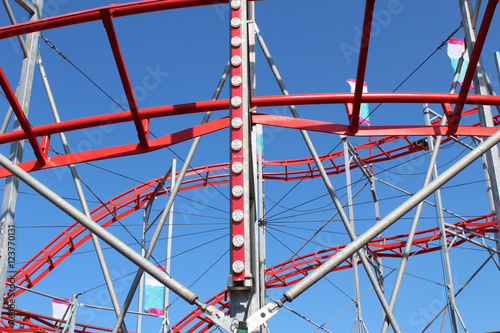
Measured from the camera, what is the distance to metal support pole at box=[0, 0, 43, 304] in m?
7.08

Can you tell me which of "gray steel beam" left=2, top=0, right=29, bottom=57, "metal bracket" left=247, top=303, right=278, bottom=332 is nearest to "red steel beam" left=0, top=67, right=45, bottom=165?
"gray steel beam" left=2, top=0, right=29, bottom=57

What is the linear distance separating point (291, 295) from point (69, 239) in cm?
1627

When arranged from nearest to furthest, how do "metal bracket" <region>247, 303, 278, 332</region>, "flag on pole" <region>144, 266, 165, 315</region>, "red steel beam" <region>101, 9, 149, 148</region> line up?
"metal bracket" <region>247, 303, 278, 332</region> < "red steel beam" <region>101, 9, 149, 148</region> < "flag on pole" <region>144, 266, 165, 315</region>

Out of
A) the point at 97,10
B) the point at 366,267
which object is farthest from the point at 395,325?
the point at 97,10

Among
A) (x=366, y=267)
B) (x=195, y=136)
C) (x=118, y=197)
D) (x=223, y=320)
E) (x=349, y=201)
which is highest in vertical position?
(x=118, y=197)

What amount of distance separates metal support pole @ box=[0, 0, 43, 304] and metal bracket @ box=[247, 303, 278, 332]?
12.6ft

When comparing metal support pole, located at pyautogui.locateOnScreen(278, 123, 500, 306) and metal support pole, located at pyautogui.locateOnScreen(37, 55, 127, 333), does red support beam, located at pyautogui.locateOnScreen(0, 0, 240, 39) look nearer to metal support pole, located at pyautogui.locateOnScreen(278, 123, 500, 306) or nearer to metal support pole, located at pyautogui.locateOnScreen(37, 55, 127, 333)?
metal support pole, located at pyautogui.locateOnScreen(37, 55, 127, 333)

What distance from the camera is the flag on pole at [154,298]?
14.7 metres

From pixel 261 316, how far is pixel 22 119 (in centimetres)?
392

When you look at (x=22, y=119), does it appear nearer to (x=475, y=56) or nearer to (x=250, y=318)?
(x=250, y=318)

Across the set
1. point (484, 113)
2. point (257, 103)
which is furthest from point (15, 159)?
point (484, 113)

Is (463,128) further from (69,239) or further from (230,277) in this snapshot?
(69,239)

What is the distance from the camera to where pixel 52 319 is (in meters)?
14.8

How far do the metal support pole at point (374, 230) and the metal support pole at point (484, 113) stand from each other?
1.46 meters
